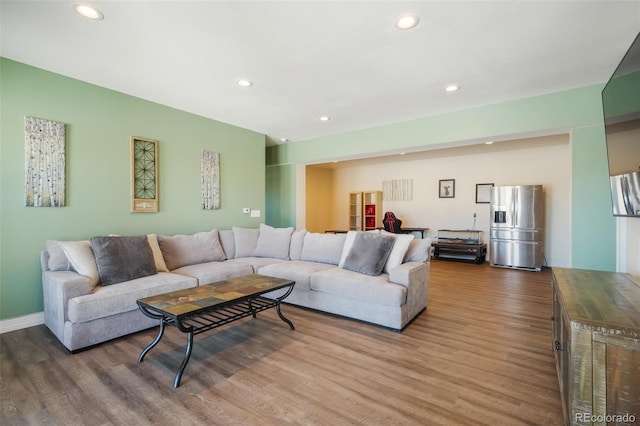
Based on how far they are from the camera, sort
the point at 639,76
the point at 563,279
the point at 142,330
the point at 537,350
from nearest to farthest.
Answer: the point at 639,76, the point at 563,279, the point at 537,350, the point at 142,330

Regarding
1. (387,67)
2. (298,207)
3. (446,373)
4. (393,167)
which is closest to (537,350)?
(446,373)

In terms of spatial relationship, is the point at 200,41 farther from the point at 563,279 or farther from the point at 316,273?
the point at 563,279

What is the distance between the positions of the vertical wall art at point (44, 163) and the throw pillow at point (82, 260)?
0.58 metres

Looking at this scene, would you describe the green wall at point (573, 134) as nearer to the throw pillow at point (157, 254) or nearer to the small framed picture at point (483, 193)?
the small framed picture at point (483, 193)

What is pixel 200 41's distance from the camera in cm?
246

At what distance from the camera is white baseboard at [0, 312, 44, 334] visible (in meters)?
2.79

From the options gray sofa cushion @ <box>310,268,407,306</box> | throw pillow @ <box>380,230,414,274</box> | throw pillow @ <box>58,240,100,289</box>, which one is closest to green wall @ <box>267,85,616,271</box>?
throw pillow @ <box>380,230,414,274</box>

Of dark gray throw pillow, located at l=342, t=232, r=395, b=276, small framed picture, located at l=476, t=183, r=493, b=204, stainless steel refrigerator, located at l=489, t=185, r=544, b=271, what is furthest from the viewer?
small framed picture, located at l=476, t=183, r=493, b=204

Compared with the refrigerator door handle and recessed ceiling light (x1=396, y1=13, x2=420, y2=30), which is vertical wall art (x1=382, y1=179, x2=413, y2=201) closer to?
the refrigerator door handle

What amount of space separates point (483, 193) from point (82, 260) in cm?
716

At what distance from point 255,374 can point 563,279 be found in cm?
226

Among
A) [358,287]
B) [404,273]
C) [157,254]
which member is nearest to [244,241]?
[157,254]

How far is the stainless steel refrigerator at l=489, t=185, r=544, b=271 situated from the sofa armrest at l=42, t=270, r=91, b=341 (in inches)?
261

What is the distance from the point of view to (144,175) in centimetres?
386
